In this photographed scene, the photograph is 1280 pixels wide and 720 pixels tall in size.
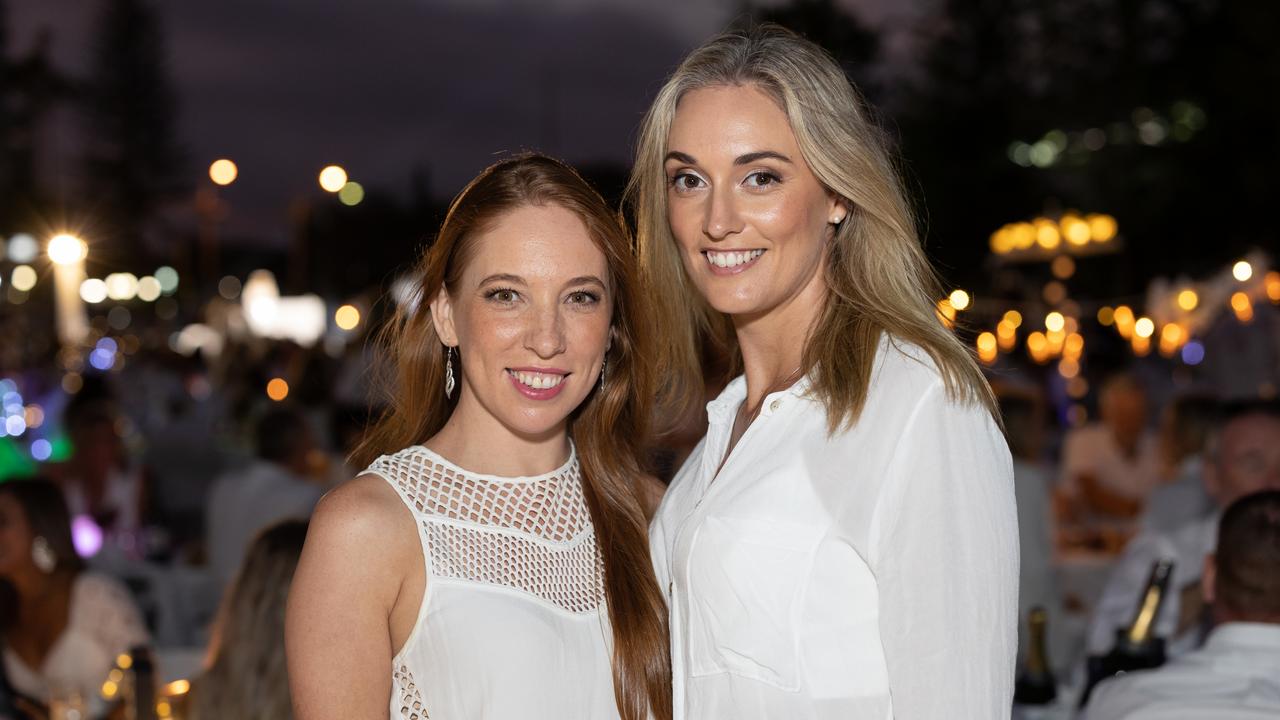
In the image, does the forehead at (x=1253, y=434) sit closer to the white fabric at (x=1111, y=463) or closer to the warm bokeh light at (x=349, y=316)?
the white fabric at (x=1111, y=463)

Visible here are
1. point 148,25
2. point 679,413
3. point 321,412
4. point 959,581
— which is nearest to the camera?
point 959,581

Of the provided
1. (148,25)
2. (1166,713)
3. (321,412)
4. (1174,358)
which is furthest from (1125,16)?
(148,25)

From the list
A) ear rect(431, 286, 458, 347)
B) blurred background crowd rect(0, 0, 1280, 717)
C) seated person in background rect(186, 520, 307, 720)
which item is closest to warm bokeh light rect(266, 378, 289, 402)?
blurred background crowd rect(0, 0, 1280, 717)

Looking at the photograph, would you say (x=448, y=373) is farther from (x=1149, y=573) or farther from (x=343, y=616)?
(x=1149, y=573)

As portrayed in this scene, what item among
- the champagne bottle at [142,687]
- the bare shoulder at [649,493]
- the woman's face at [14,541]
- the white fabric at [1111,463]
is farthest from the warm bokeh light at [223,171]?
the bare shoulder at [649,493]

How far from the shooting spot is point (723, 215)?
86.0 inches

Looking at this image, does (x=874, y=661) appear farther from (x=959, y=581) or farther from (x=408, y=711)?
(x=408, y=711)

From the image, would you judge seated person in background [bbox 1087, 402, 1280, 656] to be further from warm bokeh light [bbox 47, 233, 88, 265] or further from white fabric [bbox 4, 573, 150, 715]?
warm bokeh light [bbox 47, 233, 88, 265]

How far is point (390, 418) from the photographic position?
2547mm

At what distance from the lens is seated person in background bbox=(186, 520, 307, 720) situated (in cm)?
313

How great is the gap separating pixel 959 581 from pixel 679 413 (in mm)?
1079

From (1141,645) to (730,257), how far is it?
2142mm

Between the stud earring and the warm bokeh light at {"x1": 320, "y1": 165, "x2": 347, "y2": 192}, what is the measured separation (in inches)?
265

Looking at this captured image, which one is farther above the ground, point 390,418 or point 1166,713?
point 390,418
